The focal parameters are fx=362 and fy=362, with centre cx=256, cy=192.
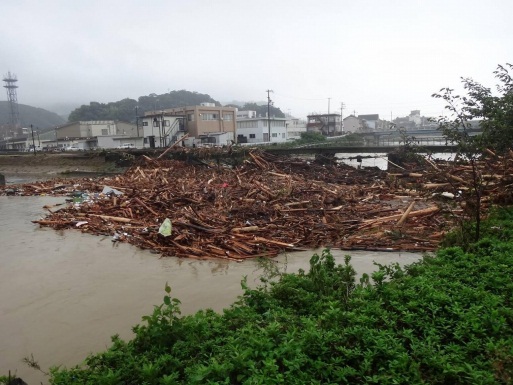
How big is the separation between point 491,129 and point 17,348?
1014 cm

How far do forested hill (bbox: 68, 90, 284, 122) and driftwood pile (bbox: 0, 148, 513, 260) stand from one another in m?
78.1

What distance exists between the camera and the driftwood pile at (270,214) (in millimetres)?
8805

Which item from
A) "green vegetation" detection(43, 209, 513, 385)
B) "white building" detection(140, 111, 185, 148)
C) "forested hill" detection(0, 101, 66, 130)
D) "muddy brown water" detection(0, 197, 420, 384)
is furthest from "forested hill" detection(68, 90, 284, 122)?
"green vegetation" detection(43, 209, 513, 385)

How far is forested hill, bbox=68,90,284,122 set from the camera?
89688 mm

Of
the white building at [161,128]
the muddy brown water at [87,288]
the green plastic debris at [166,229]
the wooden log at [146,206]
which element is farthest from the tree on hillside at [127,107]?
the green plastic debris at [166,229]

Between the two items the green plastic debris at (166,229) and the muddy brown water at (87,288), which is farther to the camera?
the green plastic debris at (166,229)

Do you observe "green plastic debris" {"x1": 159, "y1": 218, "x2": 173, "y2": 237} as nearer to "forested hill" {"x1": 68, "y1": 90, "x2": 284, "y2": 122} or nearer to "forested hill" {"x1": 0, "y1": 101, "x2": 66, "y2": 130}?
"forested hill" {"x1": 68, "y1": 90, "x2": 284, "y2": 122}

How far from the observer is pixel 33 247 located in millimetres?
10117

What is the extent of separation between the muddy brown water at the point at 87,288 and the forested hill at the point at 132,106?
280 feet

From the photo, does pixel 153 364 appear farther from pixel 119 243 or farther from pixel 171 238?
pixel 119 243

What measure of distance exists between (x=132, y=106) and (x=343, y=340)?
10341 cm

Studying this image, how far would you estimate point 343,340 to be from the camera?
10.7 ft

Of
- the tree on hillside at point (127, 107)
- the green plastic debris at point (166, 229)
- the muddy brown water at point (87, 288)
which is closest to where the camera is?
the muddy brown water at point (87, 288)

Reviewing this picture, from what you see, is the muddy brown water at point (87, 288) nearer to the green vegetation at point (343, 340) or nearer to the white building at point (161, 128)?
the green vegetation at point (343, 340)
